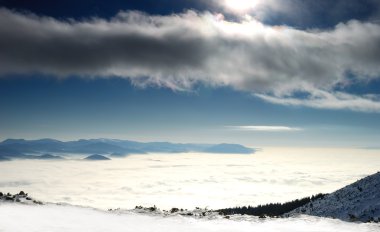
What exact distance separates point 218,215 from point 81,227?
10.9m

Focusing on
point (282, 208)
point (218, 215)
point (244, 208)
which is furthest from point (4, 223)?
point (244, 208)

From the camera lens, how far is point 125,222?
21.6 m

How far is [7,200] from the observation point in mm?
23594

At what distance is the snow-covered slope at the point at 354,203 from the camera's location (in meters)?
55.9

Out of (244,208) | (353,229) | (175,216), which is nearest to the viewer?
(353,229)

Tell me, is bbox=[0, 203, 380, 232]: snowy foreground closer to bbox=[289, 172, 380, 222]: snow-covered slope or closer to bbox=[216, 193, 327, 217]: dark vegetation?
bbox=[289, 172, 380, 222]: snow-covered slope

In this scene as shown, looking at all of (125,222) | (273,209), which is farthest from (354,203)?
(273,209)

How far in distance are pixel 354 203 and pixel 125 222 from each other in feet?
181

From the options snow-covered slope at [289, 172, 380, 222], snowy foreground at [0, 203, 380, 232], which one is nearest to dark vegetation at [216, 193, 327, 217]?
snow-covered slope at [289, 172, 380, 222]

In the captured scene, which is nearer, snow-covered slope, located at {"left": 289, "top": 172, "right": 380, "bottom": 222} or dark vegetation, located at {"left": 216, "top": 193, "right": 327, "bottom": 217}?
snow-covered slope, located at {"left": 289, "top": 172, "right": 380, "bottom": 222}

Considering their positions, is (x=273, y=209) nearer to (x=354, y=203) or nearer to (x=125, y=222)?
(x=354, y=203)

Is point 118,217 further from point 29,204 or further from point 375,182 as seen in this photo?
point 375,182

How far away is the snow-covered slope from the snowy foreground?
33.4 meters

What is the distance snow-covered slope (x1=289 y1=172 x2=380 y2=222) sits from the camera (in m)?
55.9
